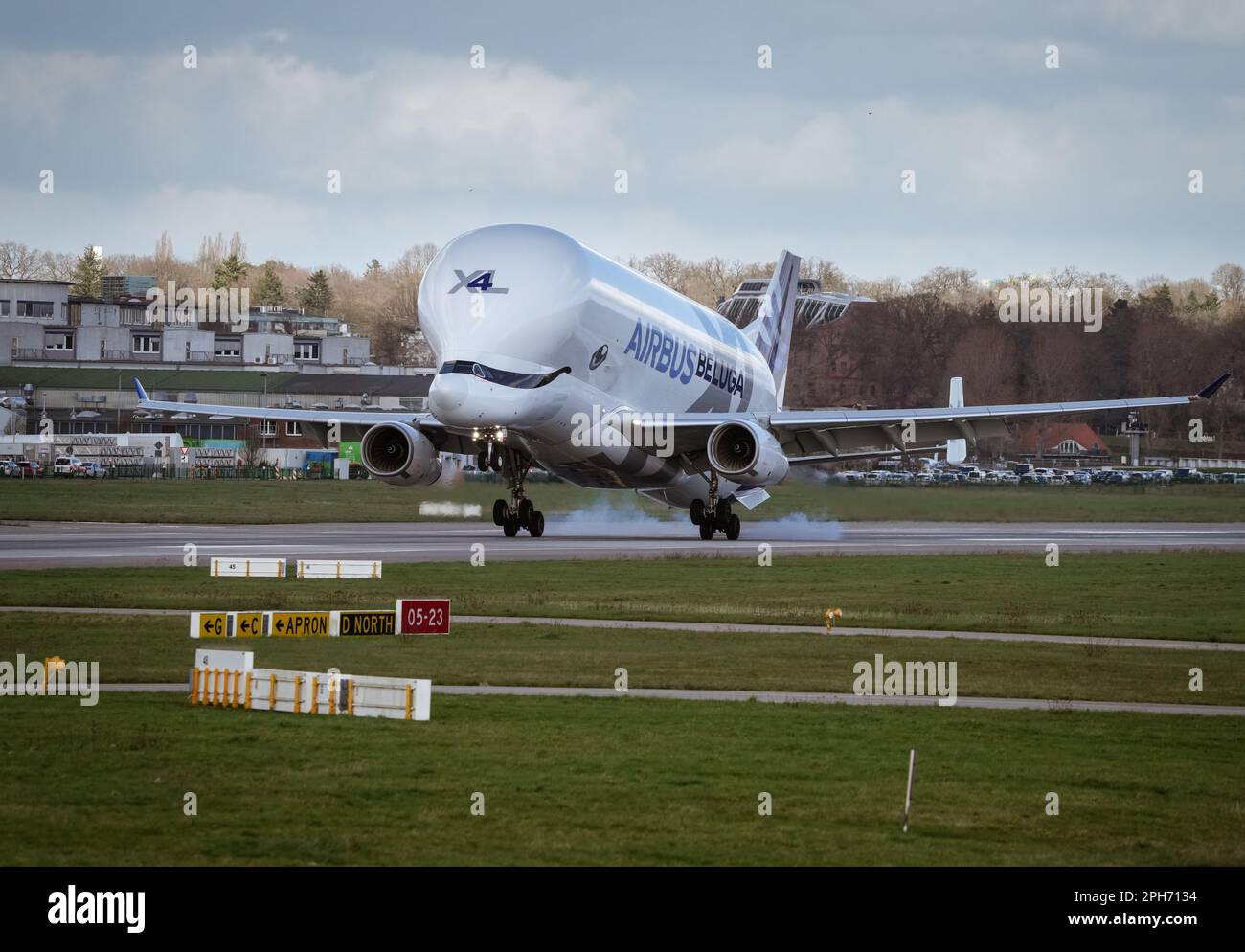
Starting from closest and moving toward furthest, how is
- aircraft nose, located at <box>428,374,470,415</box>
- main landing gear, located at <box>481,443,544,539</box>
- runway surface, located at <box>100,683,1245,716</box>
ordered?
runway surface, located at <box>100,683,1245,716</box>, aircraft nose, located at <box>428,374,470,415</box>, main landing gear, located at <box>481,443,544,539</box>

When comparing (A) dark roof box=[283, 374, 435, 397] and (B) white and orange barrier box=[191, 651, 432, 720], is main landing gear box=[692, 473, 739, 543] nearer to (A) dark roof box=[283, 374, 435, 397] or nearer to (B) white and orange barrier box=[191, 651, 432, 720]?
(B) white and orange barrier box=[191, 651, 432, 720]

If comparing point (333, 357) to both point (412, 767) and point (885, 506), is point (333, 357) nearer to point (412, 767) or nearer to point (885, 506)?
point (885, 506)

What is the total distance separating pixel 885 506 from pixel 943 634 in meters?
30.3

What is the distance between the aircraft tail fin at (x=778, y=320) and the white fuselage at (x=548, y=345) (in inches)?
507

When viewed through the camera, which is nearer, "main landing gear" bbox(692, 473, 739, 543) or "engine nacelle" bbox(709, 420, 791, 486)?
"engine nacelle" bbox(709, 420, 791, 486)

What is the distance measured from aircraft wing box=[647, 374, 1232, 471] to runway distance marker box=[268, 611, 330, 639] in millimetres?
23198

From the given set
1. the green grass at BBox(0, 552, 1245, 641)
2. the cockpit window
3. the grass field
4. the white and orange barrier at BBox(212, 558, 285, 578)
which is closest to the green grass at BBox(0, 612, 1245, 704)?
the green grass at BBox(0, 552, 1245, 641)

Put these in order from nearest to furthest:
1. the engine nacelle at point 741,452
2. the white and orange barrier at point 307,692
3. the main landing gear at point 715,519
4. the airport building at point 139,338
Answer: the white and orange barrier at point 307,692, the engine nacelle at point 741,452, the main landing gear at point 715,519, the airport building at point 139,338

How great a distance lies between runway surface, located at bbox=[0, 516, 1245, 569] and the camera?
142 feet

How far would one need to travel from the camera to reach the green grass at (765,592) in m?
31.0

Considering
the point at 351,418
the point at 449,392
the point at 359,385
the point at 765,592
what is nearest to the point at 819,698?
the point at 765,592

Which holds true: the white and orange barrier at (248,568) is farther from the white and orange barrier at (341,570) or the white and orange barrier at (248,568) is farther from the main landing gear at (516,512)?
the main landing gear at (516,512)

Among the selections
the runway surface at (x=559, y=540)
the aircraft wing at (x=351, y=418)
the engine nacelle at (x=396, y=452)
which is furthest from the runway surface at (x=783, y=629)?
the aircraft wing at (x=351, y=418)
